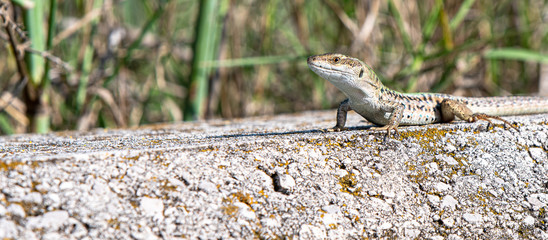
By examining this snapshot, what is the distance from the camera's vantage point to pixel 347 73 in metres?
2.63

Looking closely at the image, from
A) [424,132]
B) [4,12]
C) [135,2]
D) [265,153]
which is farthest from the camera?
[135,2]

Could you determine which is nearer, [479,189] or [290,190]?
[290,190]

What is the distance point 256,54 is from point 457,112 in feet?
10.1

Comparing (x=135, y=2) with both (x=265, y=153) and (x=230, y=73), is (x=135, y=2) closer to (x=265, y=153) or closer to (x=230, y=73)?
(x=230, y=73)

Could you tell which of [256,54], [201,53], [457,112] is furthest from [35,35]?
[256,54]

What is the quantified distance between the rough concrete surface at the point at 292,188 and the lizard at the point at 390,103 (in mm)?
474

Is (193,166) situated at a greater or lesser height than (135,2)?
lesser

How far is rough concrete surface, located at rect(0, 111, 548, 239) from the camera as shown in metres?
1.44

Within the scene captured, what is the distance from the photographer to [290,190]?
1.71 metres

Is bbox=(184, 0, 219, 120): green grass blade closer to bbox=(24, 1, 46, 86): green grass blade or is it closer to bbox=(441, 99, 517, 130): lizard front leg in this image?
bbox=(24, 1, 46, 86): green grass blade

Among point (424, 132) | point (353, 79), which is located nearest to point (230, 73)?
point (353, 79)

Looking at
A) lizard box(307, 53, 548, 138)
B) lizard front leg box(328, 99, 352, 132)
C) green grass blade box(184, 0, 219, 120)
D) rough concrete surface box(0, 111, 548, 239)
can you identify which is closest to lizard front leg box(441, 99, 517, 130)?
lizard box(307, 53, 548, 138)

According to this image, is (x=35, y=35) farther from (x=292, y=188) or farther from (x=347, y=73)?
(x=292, y=188)

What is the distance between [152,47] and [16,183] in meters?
3.62
